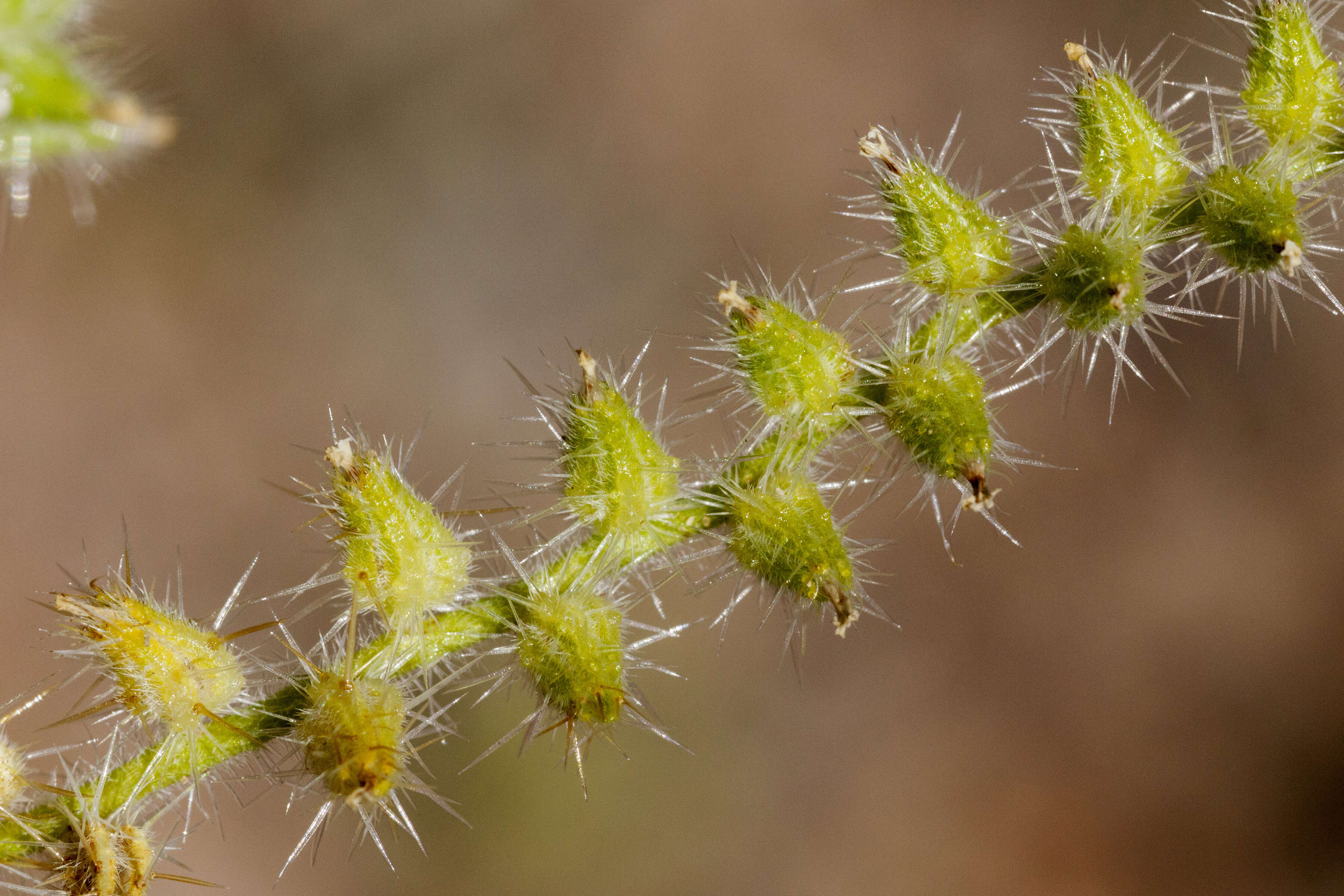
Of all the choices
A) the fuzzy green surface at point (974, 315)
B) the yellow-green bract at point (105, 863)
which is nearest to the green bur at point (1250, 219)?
the fuzzy green surface at point (974, 315)

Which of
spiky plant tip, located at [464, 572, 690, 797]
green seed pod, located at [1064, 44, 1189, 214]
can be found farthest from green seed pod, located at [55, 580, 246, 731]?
green seed pod, located at [1064, 44, 1189, 214]

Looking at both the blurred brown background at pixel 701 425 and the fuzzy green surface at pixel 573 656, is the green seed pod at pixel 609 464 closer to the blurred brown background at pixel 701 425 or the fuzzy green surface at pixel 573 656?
the fuzzy green surface at pixel 573 656

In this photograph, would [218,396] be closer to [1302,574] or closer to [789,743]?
[789,743]

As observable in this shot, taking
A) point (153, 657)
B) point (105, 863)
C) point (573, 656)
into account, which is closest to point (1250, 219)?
point (573, 656)

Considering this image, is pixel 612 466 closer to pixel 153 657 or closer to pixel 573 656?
pixel 573 656

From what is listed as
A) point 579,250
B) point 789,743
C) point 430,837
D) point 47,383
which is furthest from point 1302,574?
point 47,383

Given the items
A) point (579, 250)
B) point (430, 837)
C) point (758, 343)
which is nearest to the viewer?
point (758, 343)
